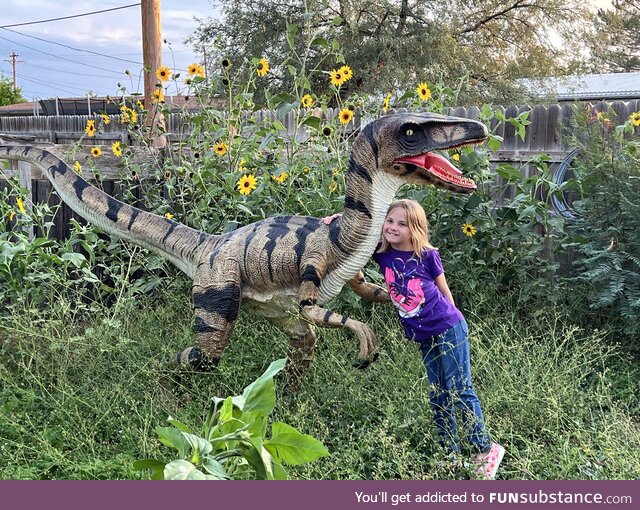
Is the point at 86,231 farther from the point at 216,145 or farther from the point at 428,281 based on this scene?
the point at 428,281

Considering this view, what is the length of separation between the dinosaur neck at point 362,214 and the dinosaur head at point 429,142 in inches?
4.4

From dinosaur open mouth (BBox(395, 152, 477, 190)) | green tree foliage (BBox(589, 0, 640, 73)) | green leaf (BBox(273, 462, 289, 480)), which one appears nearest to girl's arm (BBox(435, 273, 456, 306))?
dinosaur open mouth (BBox(395, 152, 477, 190))

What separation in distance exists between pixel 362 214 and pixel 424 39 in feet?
49.5

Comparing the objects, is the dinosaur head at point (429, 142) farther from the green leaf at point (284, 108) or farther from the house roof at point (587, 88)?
the house roof at point (587, 88)

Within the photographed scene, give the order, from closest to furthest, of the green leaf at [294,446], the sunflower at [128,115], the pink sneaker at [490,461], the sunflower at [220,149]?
1. the green leaf at [294,446]
2. the pink sneaker at [490,461]
3. the sunflower at [220,149]
4. the sunflower at [128,115]

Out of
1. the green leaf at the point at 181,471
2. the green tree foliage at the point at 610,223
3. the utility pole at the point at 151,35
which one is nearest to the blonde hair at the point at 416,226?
the green leaf at the point at 181,471

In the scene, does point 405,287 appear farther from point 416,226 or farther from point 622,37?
point 622,37

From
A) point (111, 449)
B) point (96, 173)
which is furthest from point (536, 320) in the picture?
point (96, 173)

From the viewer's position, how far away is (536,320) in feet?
14.3

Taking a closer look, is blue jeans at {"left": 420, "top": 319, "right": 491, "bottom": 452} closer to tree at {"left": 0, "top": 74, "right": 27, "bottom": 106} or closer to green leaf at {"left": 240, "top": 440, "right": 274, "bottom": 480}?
green leaf at {"left": 240, "top": 440, "right": 274, "bottom": 480}

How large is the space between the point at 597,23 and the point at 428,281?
19735 millimetres

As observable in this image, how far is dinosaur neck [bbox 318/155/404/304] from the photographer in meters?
Result: 3.03

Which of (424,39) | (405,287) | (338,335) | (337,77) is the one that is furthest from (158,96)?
(424,39)

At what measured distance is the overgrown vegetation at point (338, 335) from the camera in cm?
288
